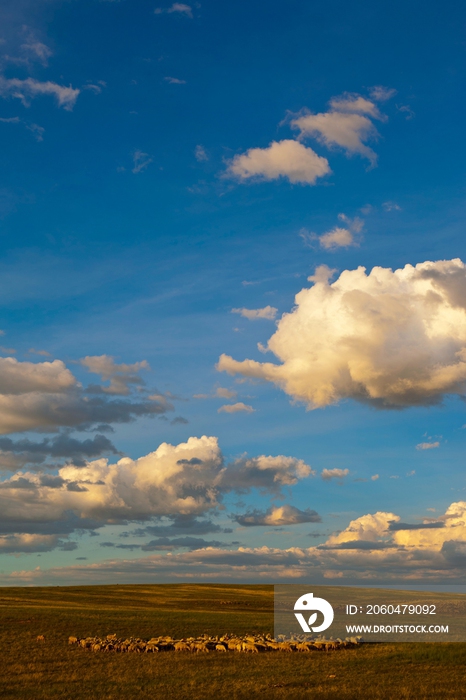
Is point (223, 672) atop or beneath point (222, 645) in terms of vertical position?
atop

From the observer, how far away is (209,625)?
57.0 metres

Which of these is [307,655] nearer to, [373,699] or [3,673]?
[373,699]

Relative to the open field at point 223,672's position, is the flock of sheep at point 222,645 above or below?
below

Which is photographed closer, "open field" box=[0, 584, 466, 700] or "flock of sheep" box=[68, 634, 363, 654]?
"open field" box=[0, 584, 466, 700]

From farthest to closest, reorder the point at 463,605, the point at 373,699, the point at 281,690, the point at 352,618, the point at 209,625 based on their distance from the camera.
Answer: the point at 463,605 < the point at 352,618 < the point at 209,625 < the point at 281,690 < the point at 373,699

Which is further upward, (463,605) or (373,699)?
(373,699)

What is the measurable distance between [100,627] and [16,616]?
1141 centimetres

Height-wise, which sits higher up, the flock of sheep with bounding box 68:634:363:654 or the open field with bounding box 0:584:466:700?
the open field with bounding box 0:584:466:700

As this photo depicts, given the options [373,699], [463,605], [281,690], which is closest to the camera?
[373,699]

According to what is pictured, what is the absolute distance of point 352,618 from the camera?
208ft

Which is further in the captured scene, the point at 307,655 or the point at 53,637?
the point at 53,637

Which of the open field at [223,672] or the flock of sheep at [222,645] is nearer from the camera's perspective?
the open field at [223,672]

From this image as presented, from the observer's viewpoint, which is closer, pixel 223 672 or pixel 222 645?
pixel 223 672

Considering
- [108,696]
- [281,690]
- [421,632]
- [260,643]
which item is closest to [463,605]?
[421,632]
